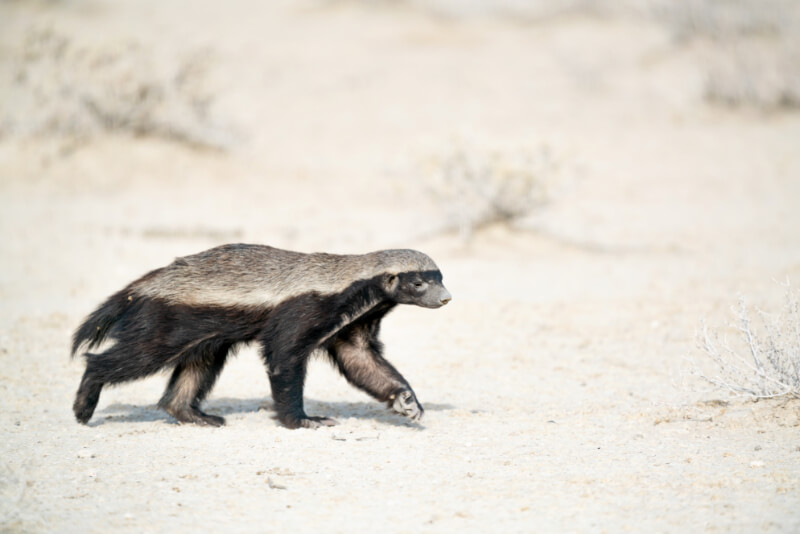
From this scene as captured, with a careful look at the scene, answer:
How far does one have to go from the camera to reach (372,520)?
4.75 metres

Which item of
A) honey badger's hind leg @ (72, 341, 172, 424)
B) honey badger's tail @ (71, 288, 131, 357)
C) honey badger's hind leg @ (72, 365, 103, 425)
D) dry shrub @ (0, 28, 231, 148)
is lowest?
honey badger's hind leg @ (72, 365, 103, 425)

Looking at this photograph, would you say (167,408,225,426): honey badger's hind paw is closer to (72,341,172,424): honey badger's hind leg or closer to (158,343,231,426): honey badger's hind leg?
(158,343,231,426): honey badger's hind leg

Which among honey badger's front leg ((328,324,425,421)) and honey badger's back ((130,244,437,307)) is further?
honey badger's front leg ((328,324,425,421))

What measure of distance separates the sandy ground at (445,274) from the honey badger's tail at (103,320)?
2.09ft

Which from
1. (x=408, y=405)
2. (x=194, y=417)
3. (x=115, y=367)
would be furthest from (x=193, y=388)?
(x=408, y=405)

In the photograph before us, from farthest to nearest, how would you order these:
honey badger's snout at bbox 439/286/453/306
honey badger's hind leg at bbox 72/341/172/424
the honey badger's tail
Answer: the honey badger's tail
honey badger's hind leg at bbox 72/341/172/424
honey badger's snout at bbox 439/286/453/306

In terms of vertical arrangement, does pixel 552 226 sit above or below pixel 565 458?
above

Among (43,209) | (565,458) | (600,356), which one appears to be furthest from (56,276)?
(565,458)

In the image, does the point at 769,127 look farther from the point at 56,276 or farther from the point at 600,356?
the point at 56,276

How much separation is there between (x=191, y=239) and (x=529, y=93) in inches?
497

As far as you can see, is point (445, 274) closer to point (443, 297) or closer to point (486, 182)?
point (486, 182)

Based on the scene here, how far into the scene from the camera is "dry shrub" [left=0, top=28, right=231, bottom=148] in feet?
A: 60.6

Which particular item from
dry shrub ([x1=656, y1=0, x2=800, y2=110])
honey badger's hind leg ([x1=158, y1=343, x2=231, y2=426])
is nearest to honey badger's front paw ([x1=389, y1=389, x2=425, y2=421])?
honey badger's hind leg ([x1=158, y1=343, x2=231, y2=426])

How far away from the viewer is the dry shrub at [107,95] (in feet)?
60.6
